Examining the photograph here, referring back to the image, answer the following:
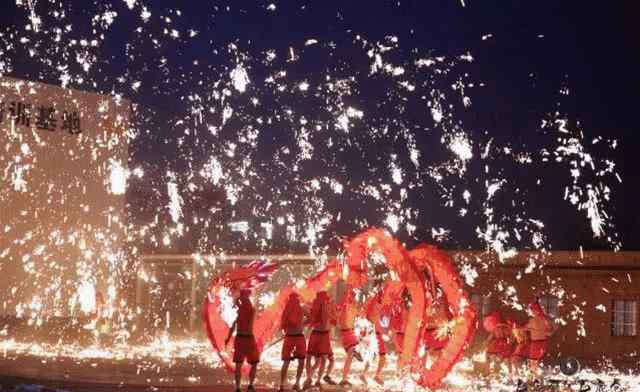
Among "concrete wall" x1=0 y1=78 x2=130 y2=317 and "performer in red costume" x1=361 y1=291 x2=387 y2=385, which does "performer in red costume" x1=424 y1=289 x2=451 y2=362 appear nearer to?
"performer in red costume" x1=361 y1=291 x2=387 y2=385

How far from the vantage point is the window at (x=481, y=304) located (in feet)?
93.4

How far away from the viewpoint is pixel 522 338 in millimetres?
18969

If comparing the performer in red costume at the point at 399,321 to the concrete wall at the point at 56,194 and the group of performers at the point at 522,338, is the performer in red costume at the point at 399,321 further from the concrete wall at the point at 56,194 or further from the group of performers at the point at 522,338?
the concrete wall at the point at 56,194

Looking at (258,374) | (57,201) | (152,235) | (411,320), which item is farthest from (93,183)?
(411,320)

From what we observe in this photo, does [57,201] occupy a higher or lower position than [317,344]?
higher

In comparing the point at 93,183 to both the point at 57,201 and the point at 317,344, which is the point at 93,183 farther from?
the point at 317,344

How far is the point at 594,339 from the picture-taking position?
26.2m

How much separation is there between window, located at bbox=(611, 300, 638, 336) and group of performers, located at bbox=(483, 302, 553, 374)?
287 inches

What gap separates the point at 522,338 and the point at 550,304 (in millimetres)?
9011

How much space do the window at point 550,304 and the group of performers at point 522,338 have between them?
25.4ft

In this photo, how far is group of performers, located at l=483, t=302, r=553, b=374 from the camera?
730 inches

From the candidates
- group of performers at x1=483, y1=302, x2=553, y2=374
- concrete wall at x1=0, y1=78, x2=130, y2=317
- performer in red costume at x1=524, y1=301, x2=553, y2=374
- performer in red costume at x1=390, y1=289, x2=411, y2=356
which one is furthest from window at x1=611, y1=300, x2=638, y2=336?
concrete wall at x1=0, y1=78, x2=130, y2=317

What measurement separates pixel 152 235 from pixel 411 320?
2761cm

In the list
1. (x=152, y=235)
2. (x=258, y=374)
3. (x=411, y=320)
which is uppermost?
(x=152, y=235)
